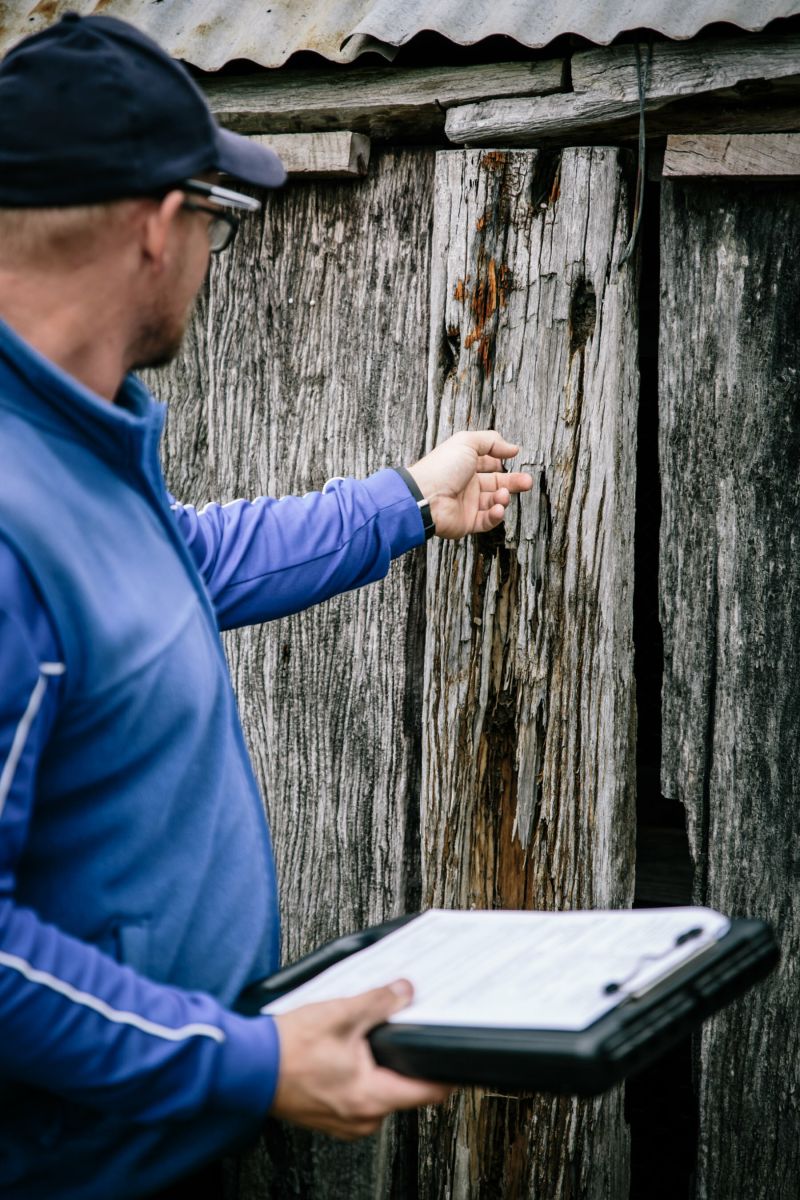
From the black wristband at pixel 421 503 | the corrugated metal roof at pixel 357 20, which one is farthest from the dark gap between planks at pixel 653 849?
the black wristband at pixel 421 503

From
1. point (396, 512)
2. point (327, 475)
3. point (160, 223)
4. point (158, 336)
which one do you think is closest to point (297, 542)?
point (396, 512)

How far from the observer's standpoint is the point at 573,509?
244 centimetres

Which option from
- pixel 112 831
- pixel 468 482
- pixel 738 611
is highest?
pixel 468 482

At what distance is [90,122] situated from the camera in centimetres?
140

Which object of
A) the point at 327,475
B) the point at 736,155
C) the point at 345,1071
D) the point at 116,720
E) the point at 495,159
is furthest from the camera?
the point at 327,475

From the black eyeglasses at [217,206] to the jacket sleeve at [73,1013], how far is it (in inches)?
21.1

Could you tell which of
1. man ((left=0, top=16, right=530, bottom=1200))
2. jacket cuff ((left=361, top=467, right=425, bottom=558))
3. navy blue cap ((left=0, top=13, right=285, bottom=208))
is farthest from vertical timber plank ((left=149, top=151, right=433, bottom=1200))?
navy blue cap ((left=0, top=13, right=285, bottom=208))

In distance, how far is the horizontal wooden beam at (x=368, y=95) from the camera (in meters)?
2.37

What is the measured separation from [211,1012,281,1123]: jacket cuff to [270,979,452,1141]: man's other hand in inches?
0.5

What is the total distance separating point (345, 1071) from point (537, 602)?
135 centimetres

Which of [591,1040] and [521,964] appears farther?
[521,964]

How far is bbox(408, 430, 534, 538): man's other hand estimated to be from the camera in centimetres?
228

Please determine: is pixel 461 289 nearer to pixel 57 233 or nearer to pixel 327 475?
pixel 327 475

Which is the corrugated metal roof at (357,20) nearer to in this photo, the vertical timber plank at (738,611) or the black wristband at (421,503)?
the vertical timber plank at (738,611)
